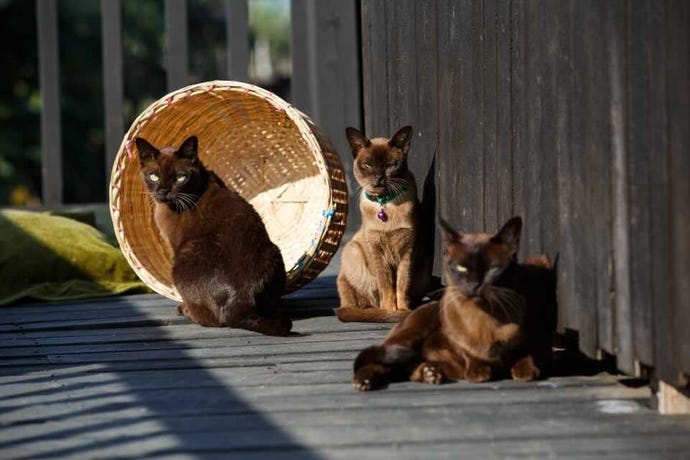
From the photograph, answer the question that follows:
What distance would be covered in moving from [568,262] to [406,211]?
1406mm

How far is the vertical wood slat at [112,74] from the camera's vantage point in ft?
22.8

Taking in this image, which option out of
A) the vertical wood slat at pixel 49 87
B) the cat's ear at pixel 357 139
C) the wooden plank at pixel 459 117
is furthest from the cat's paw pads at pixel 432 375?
the vertical wood slat at pixel 49 87

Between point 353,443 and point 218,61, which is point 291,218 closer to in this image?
→ point 353,443

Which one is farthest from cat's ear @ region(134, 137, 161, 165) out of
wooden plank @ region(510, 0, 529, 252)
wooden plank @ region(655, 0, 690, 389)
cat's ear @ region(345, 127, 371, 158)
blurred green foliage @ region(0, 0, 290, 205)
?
blurred green foliage @ region(0, 0, 290, 205)

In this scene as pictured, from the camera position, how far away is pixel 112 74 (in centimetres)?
706

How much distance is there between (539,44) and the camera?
11.2 ft

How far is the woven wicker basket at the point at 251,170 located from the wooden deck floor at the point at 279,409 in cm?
67

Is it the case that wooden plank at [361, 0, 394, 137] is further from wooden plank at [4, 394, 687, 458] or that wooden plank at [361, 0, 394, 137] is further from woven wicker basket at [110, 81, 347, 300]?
wooden plank at [4, 394, 687, 458]

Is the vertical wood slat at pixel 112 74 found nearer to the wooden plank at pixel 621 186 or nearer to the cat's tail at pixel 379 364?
the cat's tail at pixel 379 364

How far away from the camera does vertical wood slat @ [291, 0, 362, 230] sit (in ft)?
23.3

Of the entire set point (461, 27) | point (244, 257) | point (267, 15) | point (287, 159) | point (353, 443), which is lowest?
point (353, 443)

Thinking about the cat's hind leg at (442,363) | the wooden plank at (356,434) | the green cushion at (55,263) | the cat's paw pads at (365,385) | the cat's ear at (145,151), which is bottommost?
the wooden plank at (356,434)

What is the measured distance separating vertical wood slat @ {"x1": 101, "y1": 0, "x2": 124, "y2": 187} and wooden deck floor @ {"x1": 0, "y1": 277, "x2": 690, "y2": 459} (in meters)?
2.99

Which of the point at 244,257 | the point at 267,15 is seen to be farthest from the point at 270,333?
the point at 267,15
